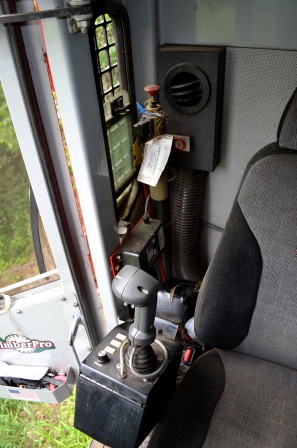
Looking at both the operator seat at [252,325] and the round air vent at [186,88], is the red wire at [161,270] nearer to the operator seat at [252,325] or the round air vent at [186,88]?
the operator seat at [252,325]

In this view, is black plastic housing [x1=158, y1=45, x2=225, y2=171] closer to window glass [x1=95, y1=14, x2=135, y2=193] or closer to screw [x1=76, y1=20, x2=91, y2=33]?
window glass [x1=95, y1=14, x2=135, y2=193]

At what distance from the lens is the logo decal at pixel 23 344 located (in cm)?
147

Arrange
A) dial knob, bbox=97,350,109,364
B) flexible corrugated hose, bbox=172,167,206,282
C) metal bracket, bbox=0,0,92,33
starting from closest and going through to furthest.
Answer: metal bracket, bbox=0,0,92,33 → dial knob, bbox=97,350,109,364 → flexible corrugated hose, bbox=172,167,206,282

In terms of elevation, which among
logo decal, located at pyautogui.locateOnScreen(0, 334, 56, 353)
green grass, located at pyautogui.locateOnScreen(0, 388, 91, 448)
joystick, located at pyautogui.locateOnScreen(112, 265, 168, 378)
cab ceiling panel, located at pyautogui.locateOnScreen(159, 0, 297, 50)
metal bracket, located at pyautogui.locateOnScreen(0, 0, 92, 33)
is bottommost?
green grass, located at pyautogui.locateOnScreen(0, 388, 91, 448)

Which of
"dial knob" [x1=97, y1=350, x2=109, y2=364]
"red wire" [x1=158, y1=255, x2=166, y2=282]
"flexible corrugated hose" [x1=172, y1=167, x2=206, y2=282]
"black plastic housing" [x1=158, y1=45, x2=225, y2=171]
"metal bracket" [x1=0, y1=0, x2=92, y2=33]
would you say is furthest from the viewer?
"red wire" [x1=158, y1=255, x2=166, y2=282]

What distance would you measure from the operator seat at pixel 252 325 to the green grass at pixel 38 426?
28.3 inches

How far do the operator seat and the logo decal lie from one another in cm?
63

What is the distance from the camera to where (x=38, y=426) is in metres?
1.60

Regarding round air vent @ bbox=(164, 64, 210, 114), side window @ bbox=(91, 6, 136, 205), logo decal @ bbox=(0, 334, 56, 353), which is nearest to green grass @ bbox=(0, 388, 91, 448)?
logo decal @ bbox=(0, 334, 56, 353)


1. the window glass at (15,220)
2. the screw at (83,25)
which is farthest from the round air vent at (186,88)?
the window glass at (15,220)

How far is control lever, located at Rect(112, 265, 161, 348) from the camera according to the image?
2.89 feet

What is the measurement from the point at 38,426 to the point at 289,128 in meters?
1.49

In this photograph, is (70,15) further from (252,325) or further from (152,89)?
(252,325)

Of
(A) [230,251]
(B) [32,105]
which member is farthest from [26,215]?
(A) [230,251]
